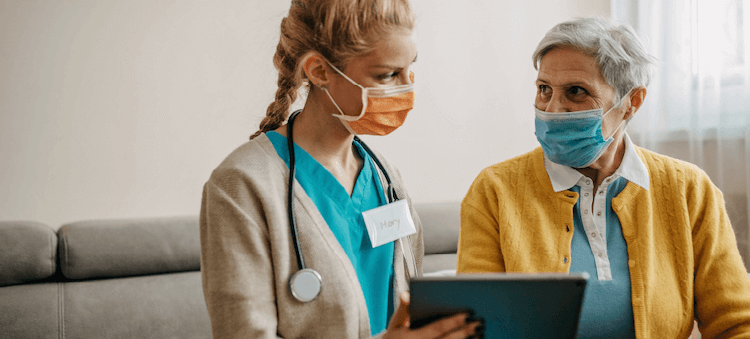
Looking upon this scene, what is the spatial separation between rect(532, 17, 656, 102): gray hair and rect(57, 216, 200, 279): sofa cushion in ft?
4.93

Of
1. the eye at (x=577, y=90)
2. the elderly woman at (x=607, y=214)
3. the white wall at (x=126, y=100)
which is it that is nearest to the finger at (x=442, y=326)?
the elderly woman at (x=607, y=214)

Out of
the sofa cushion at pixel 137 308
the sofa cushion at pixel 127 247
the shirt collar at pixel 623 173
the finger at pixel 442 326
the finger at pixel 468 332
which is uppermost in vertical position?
the shirt collar at pixel 623 173

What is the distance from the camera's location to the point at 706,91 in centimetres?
253

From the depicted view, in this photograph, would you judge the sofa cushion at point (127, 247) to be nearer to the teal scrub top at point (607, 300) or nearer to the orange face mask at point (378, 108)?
the orange face mask at point (378, 108)

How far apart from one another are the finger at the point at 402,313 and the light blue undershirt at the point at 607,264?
20.1 inches

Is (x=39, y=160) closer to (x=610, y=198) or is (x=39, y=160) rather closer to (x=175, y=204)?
(x=175, y=204)

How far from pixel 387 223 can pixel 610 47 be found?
0.66 metres

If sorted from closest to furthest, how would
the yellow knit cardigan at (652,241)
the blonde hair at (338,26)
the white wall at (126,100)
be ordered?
1. the blonde hair at (338,26)
2. the yellow knit cardigan at (652,241)
3. the white wall at (126,100)

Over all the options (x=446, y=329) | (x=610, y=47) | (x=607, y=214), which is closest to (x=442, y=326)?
(x=446, y=329)

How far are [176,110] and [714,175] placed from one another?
7.86 feet

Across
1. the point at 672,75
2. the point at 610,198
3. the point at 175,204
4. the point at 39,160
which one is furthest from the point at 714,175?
the point at 39,160

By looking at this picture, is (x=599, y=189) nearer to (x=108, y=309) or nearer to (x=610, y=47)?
(x=610, y=47)

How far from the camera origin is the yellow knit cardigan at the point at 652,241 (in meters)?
1.21

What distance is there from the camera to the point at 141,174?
7.52ft
